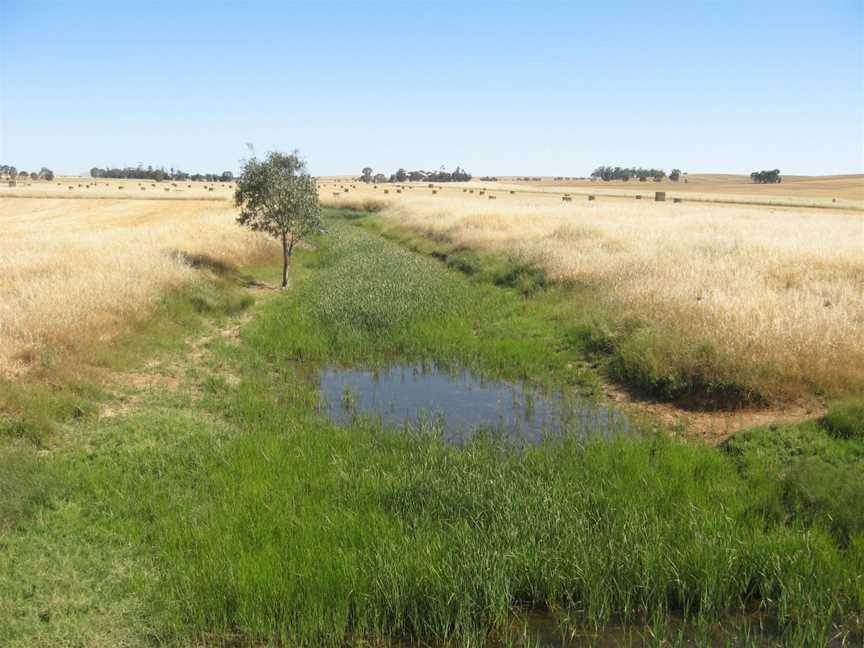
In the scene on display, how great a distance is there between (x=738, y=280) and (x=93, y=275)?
21037 millimetres

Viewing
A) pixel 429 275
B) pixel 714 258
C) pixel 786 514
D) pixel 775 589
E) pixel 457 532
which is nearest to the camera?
pixel 775 589

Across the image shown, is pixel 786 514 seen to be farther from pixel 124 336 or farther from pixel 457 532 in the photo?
pixel 124 336

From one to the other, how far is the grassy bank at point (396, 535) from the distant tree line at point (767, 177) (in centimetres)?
17147

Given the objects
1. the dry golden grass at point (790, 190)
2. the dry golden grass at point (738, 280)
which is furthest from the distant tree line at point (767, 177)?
the dry golden grass at point (738, 280)

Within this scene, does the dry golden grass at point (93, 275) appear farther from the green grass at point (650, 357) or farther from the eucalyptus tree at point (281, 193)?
the green grass at point (650, 357)

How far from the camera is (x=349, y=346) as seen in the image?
18094 mm

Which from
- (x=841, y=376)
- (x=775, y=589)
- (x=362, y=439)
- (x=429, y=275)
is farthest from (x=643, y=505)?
(x=429, y=275)

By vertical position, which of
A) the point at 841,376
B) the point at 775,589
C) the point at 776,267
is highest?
the point at 776,267

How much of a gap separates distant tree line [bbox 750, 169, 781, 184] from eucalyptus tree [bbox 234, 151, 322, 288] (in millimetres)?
161727

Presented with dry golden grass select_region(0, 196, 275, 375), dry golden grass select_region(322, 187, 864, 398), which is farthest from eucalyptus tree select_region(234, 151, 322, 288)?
dry golden grass select_region(322, 187, 864, 398)

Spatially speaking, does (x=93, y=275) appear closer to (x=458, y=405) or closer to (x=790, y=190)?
(x=458, y=405)

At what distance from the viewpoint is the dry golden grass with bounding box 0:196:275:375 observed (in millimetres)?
14633

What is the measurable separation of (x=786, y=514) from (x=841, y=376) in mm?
5307

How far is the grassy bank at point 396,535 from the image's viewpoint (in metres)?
6.68
